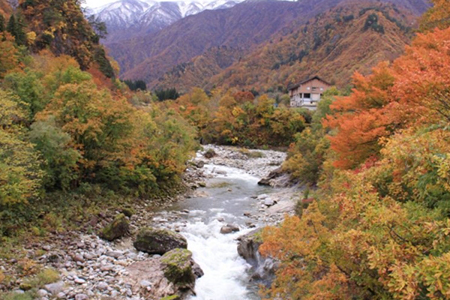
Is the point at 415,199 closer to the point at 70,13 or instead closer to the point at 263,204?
the point at 263,204

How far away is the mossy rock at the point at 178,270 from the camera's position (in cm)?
1123

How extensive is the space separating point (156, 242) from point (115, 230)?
2.11m

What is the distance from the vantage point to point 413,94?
370 inches

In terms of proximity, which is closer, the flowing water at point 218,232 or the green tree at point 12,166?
the green tree at point 12,166

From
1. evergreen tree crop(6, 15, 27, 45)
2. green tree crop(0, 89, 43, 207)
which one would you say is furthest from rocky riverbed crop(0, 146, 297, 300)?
evergreen tree crop(6, 15, 27, 45)

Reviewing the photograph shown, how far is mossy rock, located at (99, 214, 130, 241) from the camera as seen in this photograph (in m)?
14.2

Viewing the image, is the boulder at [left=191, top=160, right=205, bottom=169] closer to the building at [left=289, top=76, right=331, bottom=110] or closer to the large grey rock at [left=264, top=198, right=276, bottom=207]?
the large grey rock at [left=264, top=198, right=276, bottom=207]

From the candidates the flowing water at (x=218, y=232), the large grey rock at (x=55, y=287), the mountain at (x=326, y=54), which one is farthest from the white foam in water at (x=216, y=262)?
the mountain at (x=326, y=54)

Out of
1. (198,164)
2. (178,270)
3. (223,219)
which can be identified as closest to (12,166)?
(178,270)

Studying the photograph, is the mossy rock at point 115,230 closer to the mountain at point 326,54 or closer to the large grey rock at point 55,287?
the large grey rock at point 55,287

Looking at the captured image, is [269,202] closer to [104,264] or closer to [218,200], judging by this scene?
[218,200]

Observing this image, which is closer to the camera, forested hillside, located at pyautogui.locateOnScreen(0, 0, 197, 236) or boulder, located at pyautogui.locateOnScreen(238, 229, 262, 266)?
forested hillside, located at pyautogui.locateOnScreen(0, 0, 197, 236)

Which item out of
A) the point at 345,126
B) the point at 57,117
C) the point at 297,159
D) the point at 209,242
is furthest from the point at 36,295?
the point at 297,159

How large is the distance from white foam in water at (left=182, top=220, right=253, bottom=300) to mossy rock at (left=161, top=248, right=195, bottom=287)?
0.53 metres
